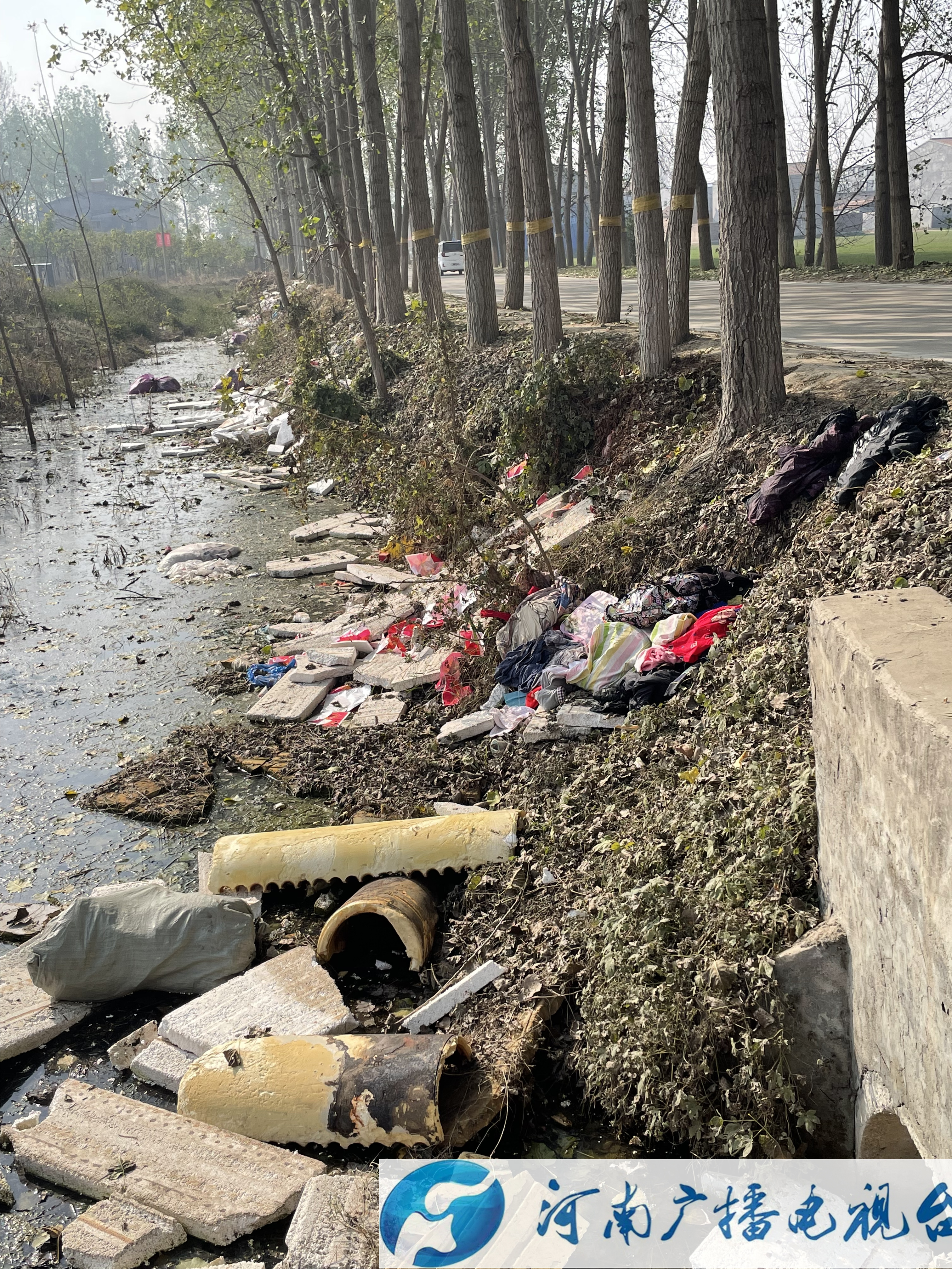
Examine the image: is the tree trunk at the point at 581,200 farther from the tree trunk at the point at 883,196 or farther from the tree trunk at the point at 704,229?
the tree trunk at the point at 883,196

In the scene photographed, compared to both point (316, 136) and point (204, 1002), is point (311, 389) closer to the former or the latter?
point (316, 136)

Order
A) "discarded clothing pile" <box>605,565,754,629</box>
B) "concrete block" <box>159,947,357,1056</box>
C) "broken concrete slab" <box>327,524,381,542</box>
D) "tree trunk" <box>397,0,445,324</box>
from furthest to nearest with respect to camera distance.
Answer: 1. "tree trunk" <box>397,0,445,324</box>
2. "broken concrete slab" <box>327,524,381,542</box>
3. "discarded clothing pile" <box>605,565,754,629</box>
4. "concrete block" <box>159,947,357,1056</box>

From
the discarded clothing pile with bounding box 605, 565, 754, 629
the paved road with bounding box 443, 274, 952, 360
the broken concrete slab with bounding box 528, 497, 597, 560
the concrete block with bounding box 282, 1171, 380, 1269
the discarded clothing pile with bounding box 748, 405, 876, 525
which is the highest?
the paved road with bounding box 443, 274, 952, 360

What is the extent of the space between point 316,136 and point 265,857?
414 inches

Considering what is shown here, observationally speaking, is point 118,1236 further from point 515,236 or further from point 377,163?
point 377,163

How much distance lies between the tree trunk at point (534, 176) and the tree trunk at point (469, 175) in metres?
1.19

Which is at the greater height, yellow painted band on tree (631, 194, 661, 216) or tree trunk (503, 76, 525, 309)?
tree trunk (503, 76, 525, 309)

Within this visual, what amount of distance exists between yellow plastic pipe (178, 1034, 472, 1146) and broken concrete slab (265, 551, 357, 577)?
281 inches

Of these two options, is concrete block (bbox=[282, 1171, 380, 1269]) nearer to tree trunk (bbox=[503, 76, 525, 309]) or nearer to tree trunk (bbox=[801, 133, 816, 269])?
tree trunk (bbox=[503, 76, 525, 309])

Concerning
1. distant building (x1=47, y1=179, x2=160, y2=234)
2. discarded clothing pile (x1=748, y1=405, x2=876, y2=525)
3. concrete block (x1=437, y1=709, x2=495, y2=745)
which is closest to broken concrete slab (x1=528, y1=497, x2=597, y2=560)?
concrete block (x1=437, y1=709, x2=495, y2=745)

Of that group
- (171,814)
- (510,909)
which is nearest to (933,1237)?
(510,909)

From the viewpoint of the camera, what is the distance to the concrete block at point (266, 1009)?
4250 millimetres

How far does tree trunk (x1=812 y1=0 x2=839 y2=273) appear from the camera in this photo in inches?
802

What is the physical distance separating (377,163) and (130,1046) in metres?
15.4
